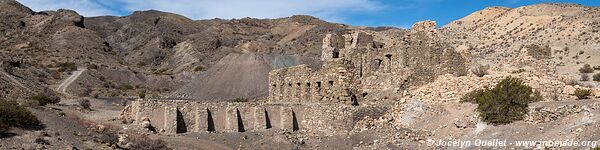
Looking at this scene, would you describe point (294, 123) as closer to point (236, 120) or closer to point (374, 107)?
point (236, 120)

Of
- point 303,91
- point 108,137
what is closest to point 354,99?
point 303,91

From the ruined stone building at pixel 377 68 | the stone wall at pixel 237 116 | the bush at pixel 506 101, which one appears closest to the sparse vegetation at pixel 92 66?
the stone wall at pixel 237 116

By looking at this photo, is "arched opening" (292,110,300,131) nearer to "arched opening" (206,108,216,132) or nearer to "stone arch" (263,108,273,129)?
"stone arch" (263,108,273,129)

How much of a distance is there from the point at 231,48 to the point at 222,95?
3679 cm

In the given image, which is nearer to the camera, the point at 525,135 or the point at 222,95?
the point at 525,135

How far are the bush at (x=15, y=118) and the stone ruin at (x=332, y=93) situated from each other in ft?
11.6

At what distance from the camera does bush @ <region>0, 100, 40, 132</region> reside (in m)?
18.9

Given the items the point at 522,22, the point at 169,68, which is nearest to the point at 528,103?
the point at 522,22

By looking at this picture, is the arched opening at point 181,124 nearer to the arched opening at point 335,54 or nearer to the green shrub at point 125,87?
the arched opening at point 335,54

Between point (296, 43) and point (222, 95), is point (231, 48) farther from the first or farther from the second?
point (222, 95)

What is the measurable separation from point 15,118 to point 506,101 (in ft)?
44.4

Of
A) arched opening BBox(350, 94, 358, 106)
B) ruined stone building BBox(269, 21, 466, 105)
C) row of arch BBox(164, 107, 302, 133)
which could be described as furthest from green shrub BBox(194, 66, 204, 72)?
arched opening BBox(350, 94, 358, 106)

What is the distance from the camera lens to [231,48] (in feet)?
275

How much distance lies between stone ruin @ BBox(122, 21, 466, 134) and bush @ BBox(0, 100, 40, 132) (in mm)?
3525
